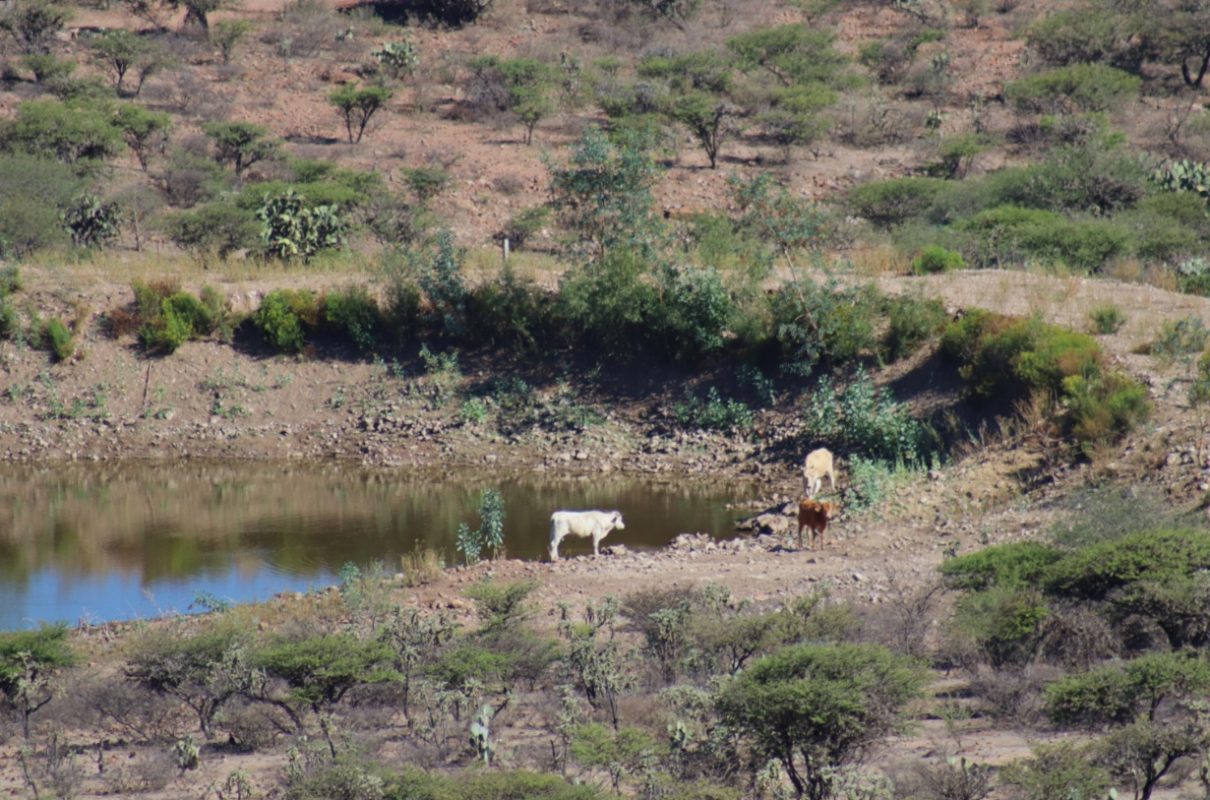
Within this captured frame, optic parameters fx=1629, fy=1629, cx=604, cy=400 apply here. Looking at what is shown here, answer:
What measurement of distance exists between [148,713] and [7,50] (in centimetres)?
3671

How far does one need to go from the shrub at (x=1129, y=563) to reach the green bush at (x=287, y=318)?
15424 mm

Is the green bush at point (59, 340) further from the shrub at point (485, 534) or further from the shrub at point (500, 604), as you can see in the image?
the shrub at point (500, 604)

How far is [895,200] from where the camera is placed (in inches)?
1363

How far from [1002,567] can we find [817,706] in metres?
4.37

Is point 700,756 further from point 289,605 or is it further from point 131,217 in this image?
point 131,217

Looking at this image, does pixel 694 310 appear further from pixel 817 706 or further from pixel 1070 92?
pixel 1070 92

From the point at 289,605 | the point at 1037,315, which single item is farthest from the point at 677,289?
the point at 289,605

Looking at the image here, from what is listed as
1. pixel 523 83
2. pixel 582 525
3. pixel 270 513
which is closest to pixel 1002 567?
pixel 582 525

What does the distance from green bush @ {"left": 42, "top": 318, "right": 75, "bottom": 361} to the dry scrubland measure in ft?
0.31

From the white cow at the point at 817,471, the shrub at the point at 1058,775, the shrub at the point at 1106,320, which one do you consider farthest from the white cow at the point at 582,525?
the shrub at the point at 1058,775

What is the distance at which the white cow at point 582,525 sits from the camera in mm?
18375

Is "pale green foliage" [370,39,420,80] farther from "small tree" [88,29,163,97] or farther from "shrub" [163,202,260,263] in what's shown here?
"shrub" [163,202,260,263]

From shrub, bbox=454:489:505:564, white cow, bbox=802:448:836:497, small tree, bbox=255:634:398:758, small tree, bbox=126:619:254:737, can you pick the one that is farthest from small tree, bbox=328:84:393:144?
small tree, bbox=255:634:398:758

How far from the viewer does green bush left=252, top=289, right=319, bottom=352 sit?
1029 inches
